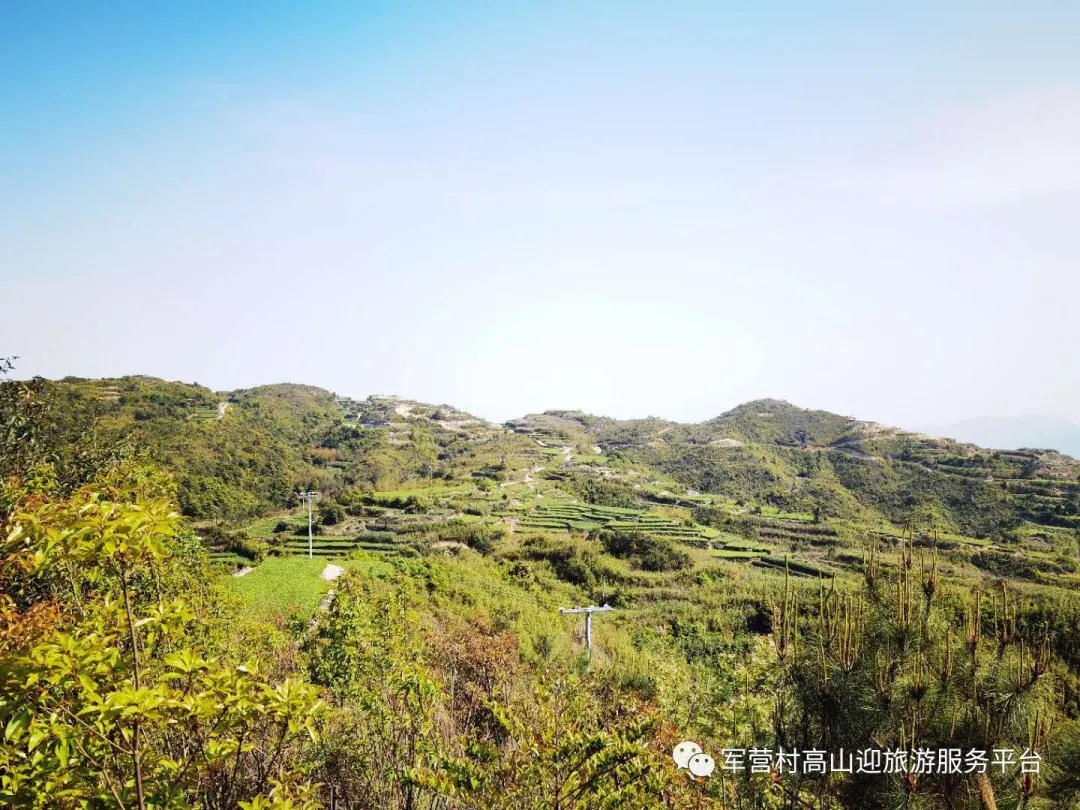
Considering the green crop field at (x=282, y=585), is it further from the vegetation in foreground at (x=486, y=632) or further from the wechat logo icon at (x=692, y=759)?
the wechat logo icon at (x=692, y=759)

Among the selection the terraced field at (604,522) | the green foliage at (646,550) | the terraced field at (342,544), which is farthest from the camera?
the terraced field at (604,522)

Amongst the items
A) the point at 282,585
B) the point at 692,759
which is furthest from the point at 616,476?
the point at 692,759

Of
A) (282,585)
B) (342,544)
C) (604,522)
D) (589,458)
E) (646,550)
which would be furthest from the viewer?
(589,458)

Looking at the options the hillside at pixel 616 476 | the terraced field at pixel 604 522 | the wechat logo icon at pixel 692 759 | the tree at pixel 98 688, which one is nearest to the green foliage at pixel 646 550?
the terraced field at pixel 604 522

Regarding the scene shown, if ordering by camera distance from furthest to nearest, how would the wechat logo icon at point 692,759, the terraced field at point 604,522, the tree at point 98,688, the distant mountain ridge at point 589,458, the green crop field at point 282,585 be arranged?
1. the terraced field at point 604,522
2. the distant mountain ridge at point 589,458
3. the green crop field at point 282,585
4. the wechat logo icon at point 692,759
5. the tree at point 98,688

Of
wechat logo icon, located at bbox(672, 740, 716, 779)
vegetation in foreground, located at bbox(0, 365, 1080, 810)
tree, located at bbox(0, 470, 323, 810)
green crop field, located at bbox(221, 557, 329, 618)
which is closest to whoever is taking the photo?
tree, located at bbox(0, 470, 323, 810)

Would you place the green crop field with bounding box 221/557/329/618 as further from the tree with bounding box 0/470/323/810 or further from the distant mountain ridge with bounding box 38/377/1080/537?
the tree with bounding box 0/470/323/810

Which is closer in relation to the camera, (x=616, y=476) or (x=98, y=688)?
(x=98, y=688)

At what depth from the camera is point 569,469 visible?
91.9 meters

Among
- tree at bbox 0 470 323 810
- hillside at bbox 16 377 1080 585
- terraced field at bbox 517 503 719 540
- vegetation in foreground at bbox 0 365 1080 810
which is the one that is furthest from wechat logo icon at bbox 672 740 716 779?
terraced field at bbox 517 503 719 540

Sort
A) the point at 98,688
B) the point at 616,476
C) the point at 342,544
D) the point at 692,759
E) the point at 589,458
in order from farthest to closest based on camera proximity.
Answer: the point at 589,458
the point at 616,476
the point at 342,544
the point at 692,759
the point at 98,688

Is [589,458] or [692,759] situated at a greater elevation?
[692,759]

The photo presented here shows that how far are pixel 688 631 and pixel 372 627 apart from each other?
3010cm

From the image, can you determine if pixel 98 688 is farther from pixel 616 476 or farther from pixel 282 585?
pixel 616 476
